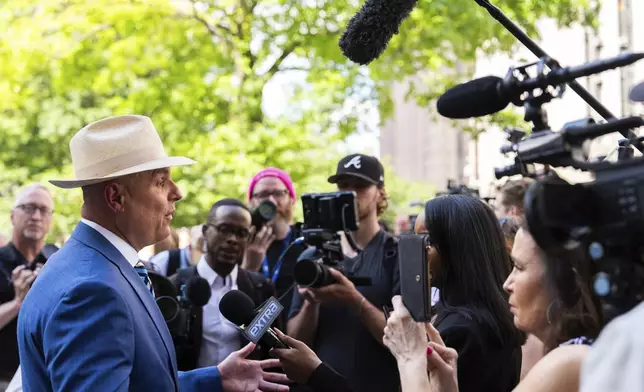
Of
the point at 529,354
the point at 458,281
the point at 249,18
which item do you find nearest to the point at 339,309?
the point at 458,281

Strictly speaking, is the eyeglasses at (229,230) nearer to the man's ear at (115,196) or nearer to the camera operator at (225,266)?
the camera operator at (225,266)

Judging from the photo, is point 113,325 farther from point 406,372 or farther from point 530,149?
point 530,149

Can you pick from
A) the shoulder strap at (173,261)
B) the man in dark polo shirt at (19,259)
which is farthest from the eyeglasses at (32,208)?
the shoulder strap at (173,261)

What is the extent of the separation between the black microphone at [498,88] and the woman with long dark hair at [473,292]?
5.01 feet

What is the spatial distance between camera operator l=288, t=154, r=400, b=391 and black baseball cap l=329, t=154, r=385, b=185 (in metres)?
0.36

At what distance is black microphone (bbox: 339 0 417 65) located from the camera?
2.82 metres

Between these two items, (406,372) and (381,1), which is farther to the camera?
(406,372)

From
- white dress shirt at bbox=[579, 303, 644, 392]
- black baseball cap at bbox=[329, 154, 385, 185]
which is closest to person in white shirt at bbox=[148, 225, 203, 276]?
black baseball cap at bbox=[329, 154, 385, 185]

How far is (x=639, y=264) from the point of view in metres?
1.82

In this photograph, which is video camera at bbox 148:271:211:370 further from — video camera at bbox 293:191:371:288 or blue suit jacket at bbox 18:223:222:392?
blue suit jacket at bbox 18:223:222:392

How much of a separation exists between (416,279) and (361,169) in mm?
2650

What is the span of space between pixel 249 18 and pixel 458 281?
32.1 feet

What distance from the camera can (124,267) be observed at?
3.18 metres

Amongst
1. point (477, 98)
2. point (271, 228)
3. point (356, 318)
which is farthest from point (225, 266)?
point (477, 98)
